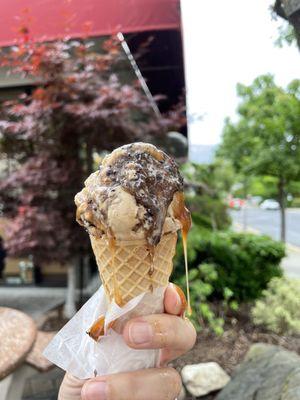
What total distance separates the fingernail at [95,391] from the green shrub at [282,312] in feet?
11.7

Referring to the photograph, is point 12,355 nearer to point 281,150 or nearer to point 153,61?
point 153,61

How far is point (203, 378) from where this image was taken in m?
3.25

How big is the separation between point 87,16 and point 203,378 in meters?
3.31

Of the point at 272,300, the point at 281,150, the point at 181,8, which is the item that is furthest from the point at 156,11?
the point at 281,150

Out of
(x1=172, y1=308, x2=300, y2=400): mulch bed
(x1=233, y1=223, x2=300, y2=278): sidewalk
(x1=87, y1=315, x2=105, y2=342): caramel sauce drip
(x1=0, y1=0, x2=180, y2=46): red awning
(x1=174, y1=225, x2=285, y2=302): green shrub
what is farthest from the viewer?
(x1=233, y1=223, x2=300, y2=278): sidewalk

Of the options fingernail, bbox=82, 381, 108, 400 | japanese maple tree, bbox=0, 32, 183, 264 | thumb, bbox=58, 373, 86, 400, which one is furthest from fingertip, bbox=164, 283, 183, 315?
japanese maple tree, bbox=0, 32, 183, 264

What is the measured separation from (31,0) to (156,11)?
110 cm

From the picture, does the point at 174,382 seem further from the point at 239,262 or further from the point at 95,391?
the point at 239,262

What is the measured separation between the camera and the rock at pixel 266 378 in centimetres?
260

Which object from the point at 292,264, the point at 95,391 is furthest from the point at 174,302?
the point at 292,264

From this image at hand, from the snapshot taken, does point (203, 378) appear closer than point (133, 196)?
No

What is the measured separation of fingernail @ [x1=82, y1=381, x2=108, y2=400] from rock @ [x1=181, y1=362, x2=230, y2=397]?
2478 millimetres

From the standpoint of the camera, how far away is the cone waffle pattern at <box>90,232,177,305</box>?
3.63ft

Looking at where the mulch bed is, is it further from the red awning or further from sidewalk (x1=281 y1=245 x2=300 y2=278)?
sidewalk (x1=281 y1=245 x2=300 y2=278)
